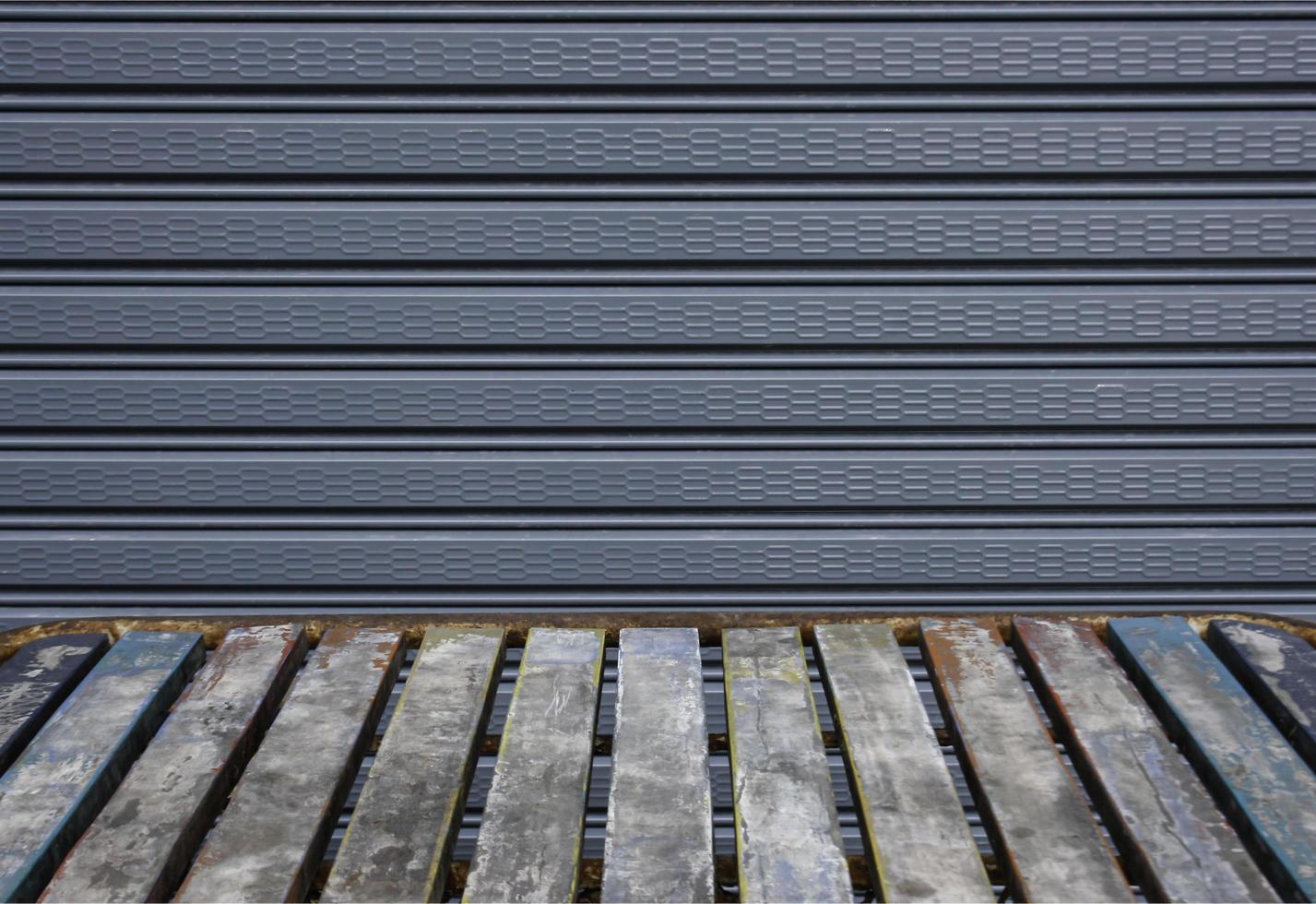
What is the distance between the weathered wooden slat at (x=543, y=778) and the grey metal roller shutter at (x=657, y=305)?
132 cm

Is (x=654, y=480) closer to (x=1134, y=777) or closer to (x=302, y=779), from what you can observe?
(x=302, y=779)

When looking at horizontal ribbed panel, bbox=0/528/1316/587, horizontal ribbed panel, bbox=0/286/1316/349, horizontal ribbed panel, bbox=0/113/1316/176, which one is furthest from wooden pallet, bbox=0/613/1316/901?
horizontal ribbed panel, bbox=0/113/1316/176

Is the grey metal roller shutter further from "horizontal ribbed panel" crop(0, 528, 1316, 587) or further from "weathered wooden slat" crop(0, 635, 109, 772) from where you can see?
"weathered wooden slat" crop(0, 635, 109, 772)

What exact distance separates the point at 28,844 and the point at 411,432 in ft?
6.96

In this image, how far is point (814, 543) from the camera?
155 inches

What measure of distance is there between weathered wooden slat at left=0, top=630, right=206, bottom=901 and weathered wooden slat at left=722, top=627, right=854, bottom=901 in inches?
44.4

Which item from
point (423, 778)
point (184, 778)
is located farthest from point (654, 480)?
point (184, 778)

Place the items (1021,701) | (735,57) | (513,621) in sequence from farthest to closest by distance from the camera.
Answer: (735,57), (513,621), (1021,701)

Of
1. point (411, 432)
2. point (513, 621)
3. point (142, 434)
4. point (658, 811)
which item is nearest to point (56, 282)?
point (142, 434)

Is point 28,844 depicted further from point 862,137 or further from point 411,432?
point 862,137

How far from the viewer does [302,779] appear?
84.0 inches

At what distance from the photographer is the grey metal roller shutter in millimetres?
3709

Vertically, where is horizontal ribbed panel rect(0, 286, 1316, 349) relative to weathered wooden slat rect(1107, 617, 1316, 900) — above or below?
above

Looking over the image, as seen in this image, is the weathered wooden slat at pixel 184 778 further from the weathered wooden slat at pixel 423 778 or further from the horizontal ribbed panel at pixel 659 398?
the horizontal ribbed panel at pixel 659 398
